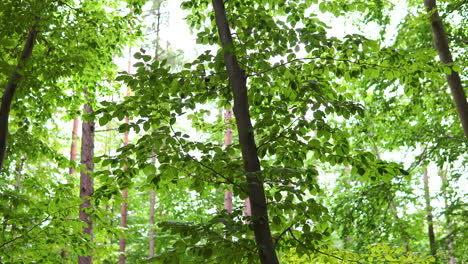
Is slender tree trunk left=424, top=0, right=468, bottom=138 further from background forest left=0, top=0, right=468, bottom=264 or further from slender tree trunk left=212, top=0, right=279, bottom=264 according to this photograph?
slender tree trunk left=212, top=0, right=279, bottom=264

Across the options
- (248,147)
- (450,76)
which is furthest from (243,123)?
(450,76)

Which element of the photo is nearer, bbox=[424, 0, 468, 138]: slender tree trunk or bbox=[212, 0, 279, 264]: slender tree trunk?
bbox=[212, 0, 279, 264]: slender tree trunk

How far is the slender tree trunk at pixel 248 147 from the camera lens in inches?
108

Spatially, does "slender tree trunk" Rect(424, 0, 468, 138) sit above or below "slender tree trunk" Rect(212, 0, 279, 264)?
above

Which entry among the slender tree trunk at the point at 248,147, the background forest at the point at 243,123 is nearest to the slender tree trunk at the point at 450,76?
the background forest at the point at 243,123

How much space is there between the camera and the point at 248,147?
297 centimetres

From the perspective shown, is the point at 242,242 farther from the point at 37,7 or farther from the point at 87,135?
the point at 87,135

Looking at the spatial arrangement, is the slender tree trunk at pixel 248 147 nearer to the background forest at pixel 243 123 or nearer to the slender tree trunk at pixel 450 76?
the background forest at pixel 243 123

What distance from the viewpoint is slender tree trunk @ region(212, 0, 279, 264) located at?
2.74 meters

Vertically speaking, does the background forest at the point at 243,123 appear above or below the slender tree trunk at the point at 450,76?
below

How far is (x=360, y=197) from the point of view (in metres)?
6.59

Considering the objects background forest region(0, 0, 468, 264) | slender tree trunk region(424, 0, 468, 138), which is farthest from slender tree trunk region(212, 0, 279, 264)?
slender tree trunk region(424, 0, 468, 138)

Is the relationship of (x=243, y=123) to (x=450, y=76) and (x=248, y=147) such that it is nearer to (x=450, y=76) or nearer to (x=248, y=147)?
(x=248, y=147)

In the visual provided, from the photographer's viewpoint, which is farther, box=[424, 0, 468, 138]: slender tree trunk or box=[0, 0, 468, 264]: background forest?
box=[424, 0, 468, 138]: slender tree trunk
